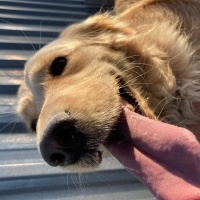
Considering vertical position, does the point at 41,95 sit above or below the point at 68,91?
below

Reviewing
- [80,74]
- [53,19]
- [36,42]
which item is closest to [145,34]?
[80,74]

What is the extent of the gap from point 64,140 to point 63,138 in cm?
1

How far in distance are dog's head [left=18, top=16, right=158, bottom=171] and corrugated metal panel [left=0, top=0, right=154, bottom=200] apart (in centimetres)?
22

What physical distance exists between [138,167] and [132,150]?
0.35 feet

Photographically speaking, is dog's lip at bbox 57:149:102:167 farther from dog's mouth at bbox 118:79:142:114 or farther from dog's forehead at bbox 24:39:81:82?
dog's forehead at bbox 24:39:81:82

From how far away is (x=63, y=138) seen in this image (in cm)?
174

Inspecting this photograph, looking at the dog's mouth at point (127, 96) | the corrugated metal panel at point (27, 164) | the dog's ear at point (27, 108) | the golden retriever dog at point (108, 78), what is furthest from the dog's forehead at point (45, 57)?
the corrugated metal panel at point (27, 164)

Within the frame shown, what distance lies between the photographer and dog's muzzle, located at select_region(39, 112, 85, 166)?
174 centimetres

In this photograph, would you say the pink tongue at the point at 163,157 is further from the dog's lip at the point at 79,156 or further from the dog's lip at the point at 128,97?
the dog's lip at the point at 128,97

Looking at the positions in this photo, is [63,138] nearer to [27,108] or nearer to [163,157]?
[163,157]

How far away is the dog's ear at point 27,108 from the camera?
2.62m

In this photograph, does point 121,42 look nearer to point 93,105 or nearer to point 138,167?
point 93,105

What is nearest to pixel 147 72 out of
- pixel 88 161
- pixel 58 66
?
pixel 58 66

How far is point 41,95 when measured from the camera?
2396 millimetres
